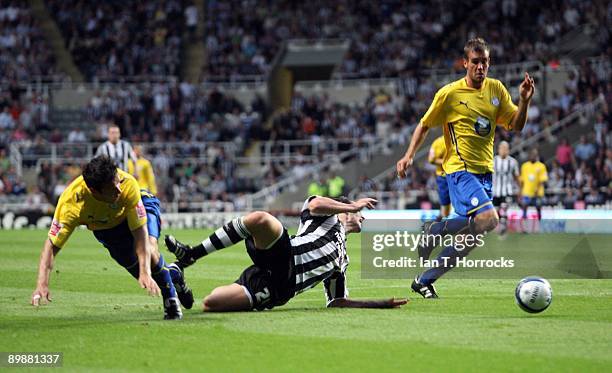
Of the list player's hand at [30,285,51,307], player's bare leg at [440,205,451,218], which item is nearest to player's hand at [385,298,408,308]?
player's hand at [30,285,51,307]

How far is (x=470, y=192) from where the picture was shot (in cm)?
1073

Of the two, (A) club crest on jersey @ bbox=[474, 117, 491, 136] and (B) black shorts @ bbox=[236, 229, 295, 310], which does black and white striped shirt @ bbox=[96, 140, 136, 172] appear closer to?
(A) club crest on jersey @ bbox=[474, 117, 491, 136]

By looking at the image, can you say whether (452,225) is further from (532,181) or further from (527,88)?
(532,181)

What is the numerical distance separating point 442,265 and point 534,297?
1.52 m

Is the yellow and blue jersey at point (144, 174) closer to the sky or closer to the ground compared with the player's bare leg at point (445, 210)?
closer to the sky

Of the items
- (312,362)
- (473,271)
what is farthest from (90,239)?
(312,362)

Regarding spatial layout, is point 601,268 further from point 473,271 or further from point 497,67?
point 497,67

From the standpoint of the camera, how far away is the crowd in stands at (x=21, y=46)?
135ft

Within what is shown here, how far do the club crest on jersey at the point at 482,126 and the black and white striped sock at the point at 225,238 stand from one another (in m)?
2.73

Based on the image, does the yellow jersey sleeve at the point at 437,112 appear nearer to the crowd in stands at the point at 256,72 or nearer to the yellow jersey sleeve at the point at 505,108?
the yellow jersey sleeve at the point at 505,108

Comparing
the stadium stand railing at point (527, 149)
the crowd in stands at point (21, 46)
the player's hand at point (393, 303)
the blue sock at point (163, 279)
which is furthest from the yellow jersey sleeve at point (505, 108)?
the crowd in stands at point (21, 46)

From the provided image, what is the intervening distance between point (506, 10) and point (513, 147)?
9051mm

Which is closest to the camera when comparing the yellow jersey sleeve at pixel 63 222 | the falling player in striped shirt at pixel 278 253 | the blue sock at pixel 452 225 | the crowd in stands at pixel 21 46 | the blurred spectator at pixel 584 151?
the yellow jersey sleeve at pixel 63 222

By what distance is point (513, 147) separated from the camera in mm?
32844
